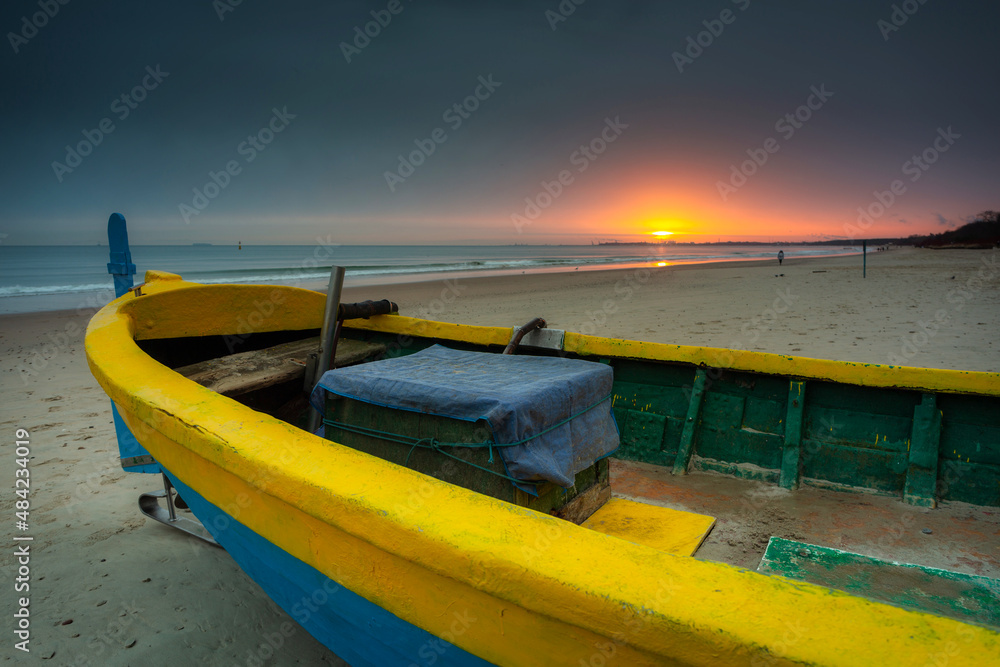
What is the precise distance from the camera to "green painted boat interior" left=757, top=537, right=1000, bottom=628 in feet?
5.96

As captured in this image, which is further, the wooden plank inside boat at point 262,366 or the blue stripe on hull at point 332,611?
the wooden plank inside boat at point 262,366

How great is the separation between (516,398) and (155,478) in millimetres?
3712

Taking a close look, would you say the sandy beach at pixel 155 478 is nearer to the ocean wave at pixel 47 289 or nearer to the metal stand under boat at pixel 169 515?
the metal stand under boat at pixel 169 515

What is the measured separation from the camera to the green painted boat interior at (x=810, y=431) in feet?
8.64

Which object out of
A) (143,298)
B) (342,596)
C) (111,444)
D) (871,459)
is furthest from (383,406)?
(111,444)

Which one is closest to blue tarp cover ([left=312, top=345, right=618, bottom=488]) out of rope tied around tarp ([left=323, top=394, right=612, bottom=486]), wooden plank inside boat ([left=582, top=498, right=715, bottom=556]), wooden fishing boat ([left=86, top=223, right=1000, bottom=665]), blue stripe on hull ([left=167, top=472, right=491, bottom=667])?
rope tied around tarp ([left=323, top=394, right=612, bottom=486])

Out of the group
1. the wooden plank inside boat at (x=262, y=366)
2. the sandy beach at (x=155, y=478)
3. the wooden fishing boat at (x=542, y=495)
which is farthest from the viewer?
the wooden plank inside boat at (x=262, y=366)

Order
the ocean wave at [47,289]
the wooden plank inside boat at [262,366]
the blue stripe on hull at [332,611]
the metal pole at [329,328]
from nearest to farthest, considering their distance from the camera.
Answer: the blue stripe on hull at [332,611] → the wooden plank inside boat at [262,366] → the metal pole at [329,328] → the ocean wave at [47,289]

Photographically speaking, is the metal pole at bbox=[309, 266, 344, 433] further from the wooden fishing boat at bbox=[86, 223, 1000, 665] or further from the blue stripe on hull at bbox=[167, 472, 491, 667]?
the blue stripe on hull at bbox=[167, 472, 491, 667]

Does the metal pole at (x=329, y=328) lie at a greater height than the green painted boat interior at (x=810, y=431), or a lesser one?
greater

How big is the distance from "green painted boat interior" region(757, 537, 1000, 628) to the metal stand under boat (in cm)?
302

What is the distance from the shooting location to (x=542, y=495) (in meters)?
2.09

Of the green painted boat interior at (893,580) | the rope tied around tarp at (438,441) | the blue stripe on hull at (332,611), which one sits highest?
the rope tied around tarp at (438,441)

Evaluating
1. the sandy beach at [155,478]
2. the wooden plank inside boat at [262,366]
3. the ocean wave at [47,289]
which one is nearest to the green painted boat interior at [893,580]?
the sandy beach at [155,478]
